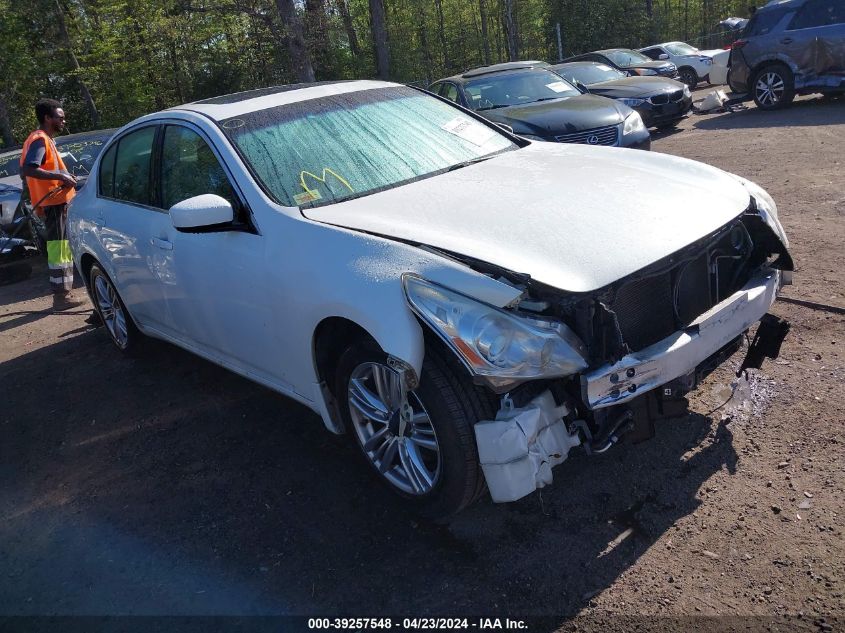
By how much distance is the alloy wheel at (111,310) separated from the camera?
5.66 metres

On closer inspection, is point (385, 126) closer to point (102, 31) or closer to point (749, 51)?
point (749, 51)

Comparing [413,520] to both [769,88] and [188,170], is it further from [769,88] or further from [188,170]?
[769,88]

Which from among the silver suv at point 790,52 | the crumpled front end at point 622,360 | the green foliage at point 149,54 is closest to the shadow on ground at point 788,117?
the silver suv at point 790,52

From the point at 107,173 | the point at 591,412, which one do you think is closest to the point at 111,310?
the point at 107,173

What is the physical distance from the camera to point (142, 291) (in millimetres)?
4926

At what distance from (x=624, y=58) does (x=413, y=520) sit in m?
17.2

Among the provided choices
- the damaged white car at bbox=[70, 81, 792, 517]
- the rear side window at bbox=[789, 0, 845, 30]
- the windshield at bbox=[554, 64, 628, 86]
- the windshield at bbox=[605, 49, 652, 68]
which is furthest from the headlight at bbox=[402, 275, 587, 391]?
the windshield at bbox=[605, 49, 652, 68]

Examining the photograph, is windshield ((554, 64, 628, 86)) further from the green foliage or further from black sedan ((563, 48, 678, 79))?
the green foliage

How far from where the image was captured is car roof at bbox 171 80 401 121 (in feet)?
14.0

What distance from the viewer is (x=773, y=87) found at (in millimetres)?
13172

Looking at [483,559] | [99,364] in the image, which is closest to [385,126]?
[483,559]

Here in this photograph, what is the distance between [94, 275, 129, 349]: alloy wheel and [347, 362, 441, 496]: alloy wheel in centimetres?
297

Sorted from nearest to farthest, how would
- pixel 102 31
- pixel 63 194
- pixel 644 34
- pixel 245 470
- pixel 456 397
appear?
pixel 456 397 < pixel 245 470 < pixel 63 194 < pixel 102 31 < pixel 644 34

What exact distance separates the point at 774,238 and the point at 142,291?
12.3ft
